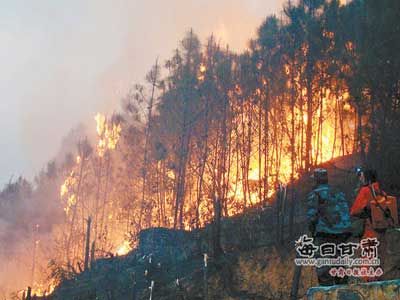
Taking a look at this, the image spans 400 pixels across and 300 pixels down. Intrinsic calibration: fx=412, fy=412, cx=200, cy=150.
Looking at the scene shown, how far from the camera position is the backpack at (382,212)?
235 inches

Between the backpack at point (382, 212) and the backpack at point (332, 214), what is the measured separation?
1.81 feet

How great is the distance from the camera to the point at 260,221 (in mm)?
14047

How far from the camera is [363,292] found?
3775 mm

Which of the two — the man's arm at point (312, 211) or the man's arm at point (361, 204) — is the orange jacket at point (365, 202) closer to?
the man's arm at point (361, 204)

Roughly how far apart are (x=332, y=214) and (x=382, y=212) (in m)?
0.89

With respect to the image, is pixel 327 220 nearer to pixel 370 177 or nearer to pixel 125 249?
pixel 370 177

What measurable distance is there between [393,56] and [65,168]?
52.7 m

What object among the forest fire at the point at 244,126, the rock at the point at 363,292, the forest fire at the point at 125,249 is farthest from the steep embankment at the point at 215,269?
the forest fire at the point at 125,249

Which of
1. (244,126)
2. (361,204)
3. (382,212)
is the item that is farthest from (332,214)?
(244,126)

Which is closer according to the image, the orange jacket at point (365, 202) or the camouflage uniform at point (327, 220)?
the camouflage uniform at point (327, 220)

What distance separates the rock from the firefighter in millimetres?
1819

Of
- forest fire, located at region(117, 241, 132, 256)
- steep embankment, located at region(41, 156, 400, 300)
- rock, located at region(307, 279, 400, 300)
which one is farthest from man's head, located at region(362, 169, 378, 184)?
forest fire, located at region(117, 241, 132, 256)

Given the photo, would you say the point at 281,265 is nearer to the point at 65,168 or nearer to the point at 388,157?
the point at 388,157

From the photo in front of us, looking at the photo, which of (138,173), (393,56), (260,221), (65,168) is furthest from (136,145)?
(65,168)
